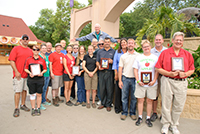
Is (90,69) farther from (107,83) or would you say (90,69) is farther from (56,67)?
(56,67)

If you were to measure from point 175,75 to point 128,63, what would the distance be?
1205mm

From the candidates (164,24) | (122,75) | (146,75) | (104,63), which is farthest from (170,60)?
(164,24)

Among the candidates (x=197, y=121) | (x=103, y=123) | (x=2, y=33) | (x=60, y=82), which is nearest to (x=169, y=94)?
(x=197, y=121)

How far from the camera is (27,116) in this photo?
397cm

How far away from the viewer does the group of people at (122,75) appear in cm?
316

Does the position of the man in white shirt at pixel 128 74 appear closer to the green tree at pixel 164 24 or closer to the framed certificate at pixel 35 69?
the framed certificate at pixel 35 69

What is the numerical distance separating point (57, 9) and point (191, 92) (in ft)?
98.0

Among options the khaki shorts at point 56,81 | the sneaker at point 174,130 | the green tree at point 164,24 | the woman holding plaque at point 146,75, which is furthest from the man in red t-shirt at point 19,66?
the green tree at point 164,24

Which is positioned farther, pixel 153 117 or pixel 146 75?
pixel 153 117

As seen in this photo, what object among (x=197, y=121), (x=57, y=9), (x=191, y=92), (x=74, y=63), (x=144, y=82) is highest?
(x=57, y=9)

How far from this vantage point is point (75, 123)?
3.59 m

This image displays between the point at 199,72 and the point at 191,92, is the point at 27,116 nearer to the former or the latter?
the point at 191,92

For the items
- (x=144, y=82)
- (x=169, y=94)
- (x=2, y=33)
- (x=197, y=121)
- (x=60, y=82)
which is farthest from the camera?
(x=2, y=33)

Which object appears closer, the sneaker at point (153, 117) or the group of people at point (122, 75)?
the group of people at point (122, 75)
